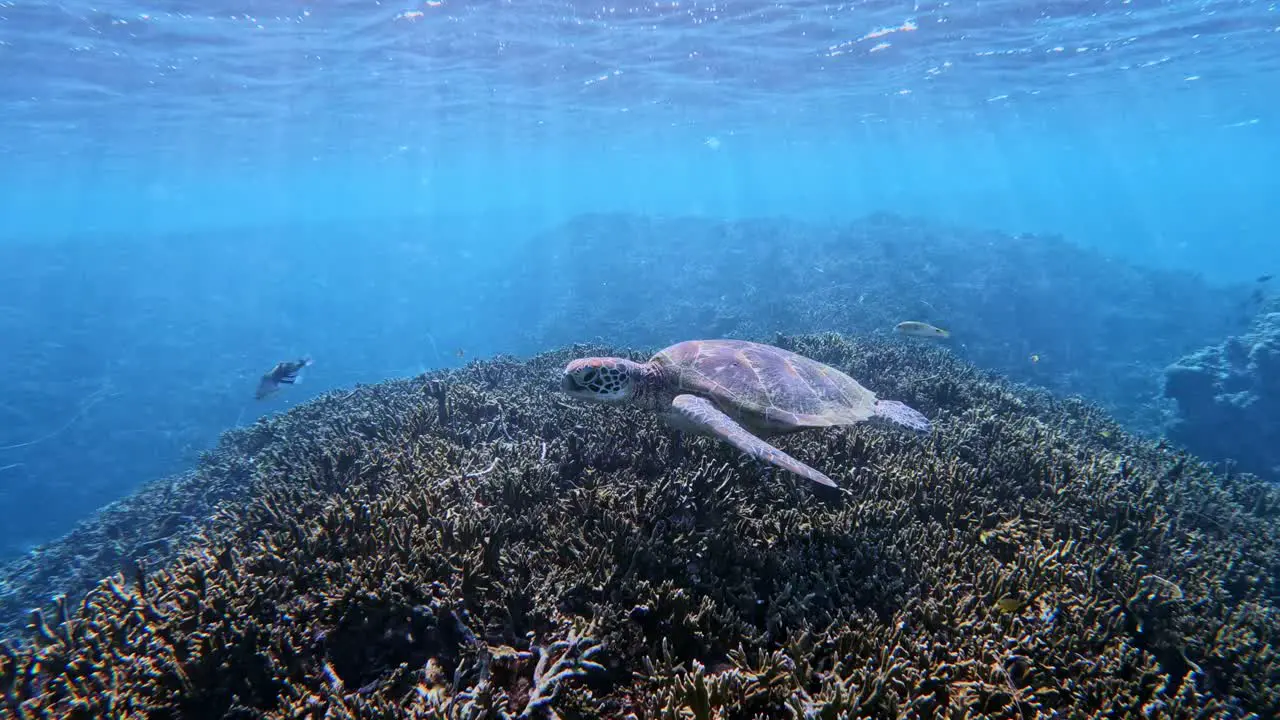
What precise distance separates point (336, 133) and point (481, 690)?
42.3 m

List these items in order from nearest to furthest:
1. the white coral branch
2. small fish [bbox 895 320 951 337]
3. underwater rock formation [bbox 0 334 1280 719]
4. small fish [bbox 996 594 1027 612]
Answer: the white coral branch
underwater rock formation [bbox 0 334 1280 719]
small fish [bbox 996 594 1027 612]
small fish [bbox 895 320 951 337]

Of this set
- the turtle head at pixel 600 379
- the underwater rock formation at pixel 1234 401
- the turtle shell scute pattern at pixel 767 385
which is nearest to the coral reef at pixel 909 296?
the underwater rock formation at pixel 1234 401

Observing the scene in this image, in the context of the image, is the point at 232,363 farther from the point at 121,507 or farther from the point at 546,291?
the point at 121,507

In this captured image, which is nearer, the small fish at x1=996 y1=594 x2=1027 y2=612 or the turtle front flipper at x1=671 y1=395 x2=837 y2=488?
the small fish at x1=996 y1=594 x2=1027 y2=612

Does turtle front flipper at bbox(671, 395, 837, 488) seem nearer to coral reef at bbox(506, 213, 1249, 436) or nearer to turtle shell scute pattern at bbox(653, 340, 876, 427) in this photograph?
turtle shell scute pattern at bbox(653, 340, 876, 427)

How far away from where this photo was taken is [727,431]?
407 cm

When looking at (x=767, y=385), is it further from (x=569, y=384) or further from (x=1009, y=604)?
(x=1009, y=604)

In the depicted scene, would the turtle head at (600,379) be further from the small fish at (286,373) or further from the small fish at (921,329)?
the small fish at (921,329)

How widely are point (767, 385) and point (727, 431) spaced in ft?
4.14

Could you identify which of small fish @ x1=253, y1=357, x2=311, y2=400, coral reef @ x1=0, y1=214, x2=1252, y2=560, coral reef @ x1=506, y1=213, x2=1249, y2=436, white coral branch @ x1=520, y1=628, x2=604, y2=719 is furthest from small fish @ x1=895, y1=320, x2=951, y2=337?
coral reef @ x1=0, y1=214, x2=1252, y2=560

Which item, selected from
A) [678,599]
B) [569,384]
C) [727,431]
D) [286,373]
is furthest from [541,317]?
[678,599]

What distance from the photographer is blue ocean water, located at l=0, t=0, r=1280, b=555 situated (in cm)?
1852

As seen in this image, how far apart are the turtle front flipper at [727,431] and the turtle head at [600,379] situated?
1.58 feet

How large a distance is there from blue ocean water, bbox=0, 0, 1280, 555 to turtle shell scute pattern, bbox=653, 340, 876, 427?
1600 centimetres
